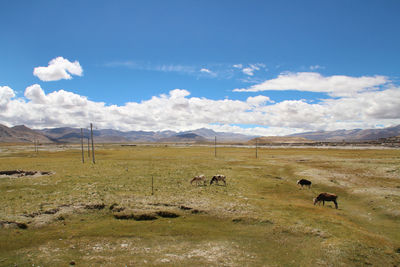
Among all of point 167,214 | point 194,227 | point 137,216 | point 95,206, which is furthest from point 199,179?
point 95,206

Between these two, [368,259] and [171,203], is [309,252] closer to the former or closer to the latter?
[368,259]

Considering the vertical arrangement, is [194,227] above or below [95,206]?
below

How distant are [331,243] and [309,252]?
2.17 metres

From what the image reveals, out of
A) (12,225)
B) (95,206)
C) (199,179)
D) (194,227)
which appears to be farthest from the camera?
(199,179)

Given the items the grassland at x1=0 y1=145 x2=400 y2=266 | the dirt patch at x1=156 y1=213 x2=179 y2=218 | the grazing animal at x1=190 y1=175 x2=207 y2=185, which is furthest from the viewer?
the grazing animal at x1=190 y1=175 x2=207 y2=185

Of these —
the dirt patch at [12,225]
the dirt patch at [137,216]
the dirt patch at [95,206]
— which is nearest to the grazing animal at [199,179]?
the dirt patch at [137,216]

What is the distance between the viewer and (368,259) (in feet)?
48.8

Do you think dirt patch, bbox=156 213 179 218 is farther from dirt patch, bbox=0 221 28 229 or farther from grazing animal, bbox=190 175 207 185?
grazing animal, bbox=190 175 207 185

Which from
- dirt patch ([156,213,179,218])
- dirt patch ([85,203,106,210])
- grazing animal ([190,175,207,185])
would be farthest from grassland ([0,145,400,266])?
grazing animal ([190,175,207,185])

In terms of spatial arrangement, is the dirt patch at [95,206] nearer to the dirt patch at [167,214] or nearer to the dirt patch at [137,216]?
the dirt patch at [137,216]

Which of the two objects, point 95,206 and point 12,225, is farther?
point 95,206

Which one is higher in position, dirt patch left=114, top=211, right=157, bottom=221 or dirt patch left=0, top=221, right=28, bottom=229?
dirt patch left=0, top=221, right=28, bottom=229

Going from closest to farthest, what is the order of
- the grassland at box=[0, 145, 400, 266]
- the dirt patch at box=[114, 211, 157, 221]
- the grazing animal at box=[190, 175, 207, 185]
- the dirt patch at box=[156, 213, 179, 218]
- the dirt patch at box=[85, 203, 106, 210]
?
the grassland at box=[0, 145, 400, 266]
the dirt patch at box=[114, 211, 157, 221]
the dirt patch at box=[156, 213, 179, 218]
the dirt patch at box=[85, 203, 106, 210]
the grazing animal at box=[190, 175, 207, 185]

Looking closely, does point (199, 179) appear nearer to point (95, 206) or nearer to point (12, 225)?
point (95, 206)
